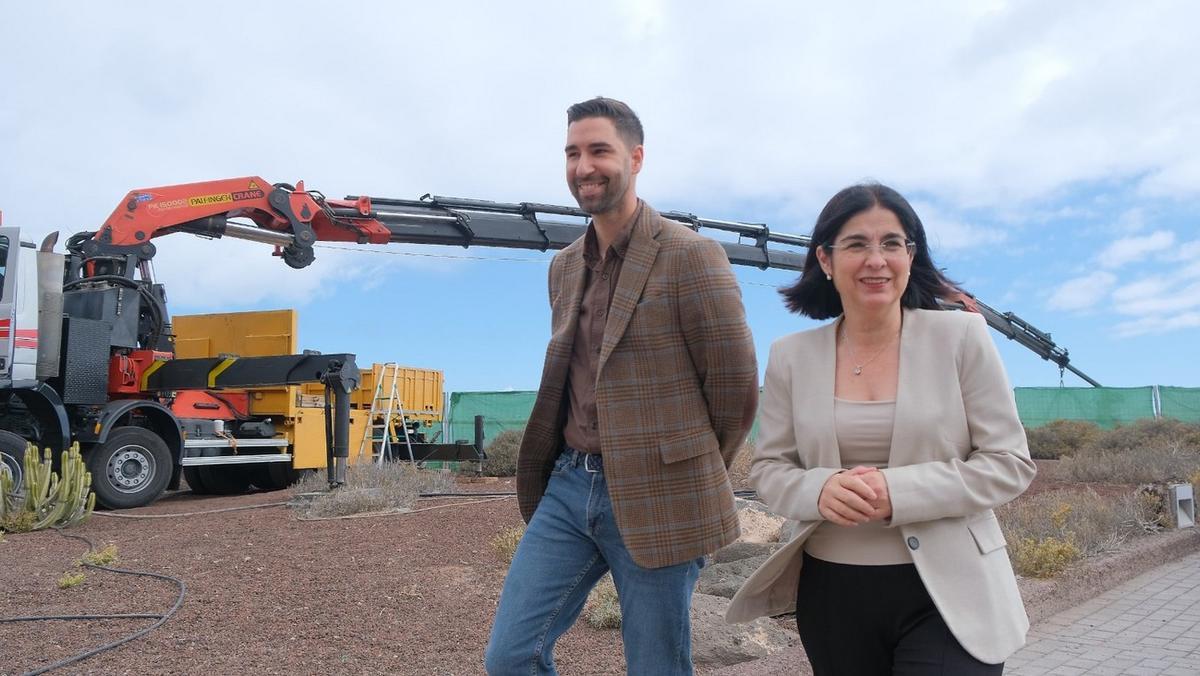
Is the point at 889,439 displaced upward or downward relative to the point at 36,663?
upward

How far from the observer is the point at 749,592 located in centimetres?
229

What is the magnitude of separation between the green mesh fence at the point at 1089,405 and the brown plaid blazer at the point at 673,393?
973 inches

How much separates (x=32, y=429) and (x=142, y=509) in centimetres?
161

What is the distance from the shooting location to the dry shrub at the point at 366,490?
9625 millimetres

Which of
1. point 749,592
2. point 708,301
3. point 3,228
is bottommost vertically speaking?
point 749,592

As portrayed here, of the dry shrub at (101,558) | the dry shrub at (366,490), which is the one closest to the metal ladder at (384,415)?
the dry shrub at (366,490)

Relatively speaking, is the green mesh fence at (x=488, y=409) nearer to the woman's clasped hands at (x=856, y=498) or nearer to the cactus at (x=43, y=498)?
the cactus at (x=43, y=498)

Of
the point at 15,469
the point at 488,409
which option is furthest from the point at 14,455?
the point at 488,409

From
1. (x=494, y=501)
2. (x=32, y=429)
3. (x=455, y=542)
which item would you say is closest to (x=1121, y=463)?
(x=494, y=501)

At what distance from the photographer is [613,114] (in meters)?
2.60

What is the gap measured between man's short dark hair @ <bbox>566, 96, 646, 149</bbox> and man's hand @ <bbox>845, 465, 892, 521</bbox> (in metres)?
1.14

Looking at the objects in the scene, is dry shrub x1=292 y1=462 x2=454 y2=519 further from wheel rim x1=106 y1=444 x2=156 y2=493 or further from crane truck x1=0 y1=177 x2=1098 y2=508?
wheel rim x1=106 y1=444 x2=156 y2=493

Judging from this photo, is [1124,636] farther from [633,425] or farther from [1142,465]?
[1142,465]

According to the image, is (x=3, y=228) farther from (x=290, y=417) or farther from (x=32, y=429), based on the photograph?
(x=290, y=417)
